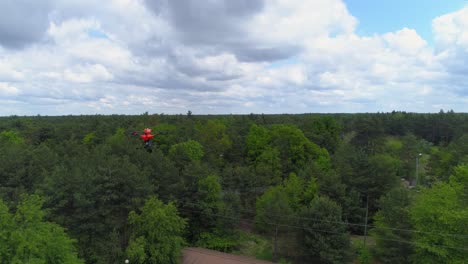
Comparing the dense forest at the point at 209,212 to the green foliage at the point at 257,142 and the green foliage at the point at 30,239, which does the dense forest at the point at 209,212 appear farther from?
the green foliage at the point at 257,142

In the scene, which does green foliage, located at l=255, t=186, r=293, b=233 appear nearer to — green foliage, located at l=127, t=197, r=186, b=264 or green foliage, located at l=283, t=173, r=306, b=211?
green foliage, located at l=283, t=173, r=306, b=211

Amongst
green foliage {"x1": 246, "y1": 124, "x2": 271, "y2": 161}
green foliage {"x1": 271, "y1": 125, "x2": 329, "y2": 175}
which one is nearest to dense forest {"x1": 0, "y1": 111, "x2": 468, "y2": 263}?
green foliage {"x1": 271, "y1": 125, "x2": 329, "y2": 175}

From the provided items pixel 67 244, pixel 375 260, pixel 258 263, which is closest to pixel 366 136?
pixel 375 260

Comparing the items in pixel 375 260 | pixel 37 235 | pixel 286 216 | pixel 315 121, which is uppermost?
pixel 315 121

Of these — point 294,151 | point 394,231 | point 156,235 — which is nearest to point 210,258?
point 156,235

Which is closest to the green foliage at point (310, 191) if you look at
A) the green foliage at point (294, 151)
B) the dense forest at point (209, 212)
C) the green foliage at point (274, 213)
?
the dense forest at point (209, 212)

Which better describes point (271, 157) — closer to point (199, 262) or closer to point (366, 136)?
point (199, 262)
